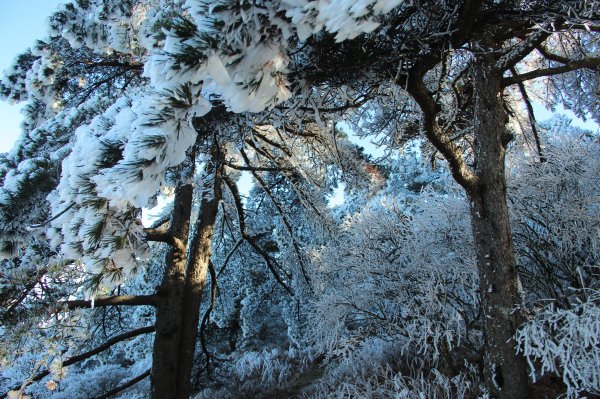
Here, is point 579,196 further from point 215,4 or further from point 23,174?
point 23,174

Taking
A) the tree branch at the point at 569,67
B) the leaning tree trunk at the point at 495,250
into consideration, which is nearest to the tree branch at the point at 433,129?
the leaning tree trunk at the point at 495,250

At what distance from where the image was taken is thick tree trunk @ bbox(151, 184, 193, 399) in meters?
4.32

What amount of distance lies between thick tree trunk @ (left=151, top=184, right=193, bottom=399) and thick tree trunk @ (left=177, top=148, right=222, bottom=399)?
12 centimetres

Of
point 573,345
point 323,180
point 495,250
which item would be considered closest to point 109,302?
point 323,180

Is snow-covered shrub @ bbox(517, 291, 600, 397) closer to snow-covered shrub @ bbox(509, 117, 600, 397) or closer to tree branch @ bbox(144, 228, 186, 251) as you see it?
snow-covered shrub @ bbox(509, 117, 600, 397)

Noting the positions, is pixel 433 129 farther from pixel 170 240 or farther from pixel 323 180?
pixel 170 240

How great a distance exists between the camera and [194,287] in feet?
16.1

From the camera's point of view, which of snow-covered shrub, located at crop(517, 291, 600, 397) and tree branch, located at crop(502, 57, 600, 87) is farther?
tree branch, located at crop(502, 57, 600, 87)

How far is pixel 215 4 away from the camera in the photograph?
1.05 m

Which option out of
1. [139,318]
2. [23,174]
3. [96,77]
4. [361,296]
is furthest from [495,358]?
[139,318]

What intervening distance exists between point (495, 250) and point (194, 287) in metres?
3.48

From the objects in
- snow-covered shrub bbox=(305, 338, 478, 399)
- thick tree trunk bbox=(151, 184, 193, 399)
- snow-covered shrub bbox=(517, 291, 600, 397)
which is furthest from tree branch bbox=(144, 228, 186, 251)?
snow-covered shrub bbox=(517, 291, 600, 397)

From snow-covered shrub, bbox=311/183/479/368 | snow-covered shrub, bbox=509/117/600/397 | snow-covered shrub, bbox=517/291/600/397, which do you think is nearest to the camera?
snow-covered shrub, bbox=517/291/600/397

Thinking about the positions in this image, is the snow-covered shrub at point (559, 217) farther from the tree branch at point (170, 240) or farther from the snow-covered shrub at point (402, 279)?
the tree branch at point (170, 240)
